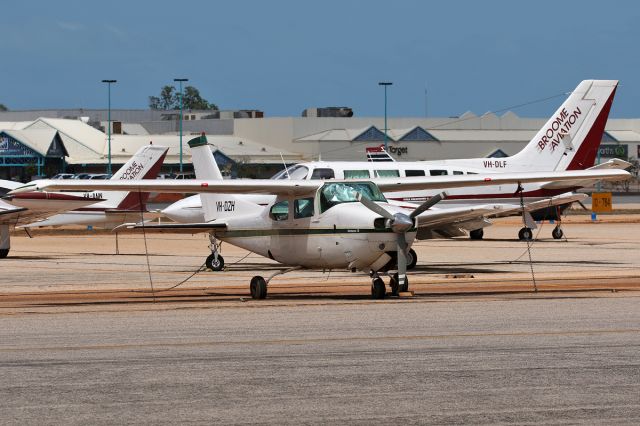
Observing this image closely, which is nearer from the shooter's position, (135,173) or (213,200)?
(213,200)

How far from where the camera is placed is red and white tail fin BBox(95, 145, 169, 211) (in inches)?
1416

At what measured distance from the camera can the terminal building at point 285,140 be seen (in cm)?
10750

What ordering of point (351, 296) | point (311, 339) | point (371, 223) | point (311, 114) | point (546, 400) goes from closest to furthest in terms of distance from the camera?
point (546, 400), point (311, 339), point (371, 223), point (351, 296), point (311, 114)

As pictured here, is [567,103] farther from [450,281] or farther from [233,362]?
[233,362]

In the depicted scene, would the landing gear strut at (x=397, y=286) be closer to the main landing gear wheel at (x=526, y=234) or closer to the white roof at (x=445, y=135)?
the main landing gear wheel at (x=526, y=234)

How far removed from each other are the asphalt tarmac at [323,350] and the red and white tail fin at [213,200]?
1.42 meters

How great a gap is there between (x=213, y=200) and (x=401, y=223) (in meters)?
6.18

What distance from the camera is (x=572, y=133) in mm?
35688

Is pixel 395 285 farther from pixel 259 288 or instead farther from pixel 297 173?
pixel 297 173

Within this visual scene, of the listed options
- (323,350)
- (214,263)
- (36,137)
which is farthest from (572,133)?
(36,137)

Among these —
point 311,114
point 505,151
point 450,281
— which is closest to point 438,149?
point 505,151

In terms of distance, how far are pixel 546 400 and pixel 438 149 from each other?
354ft

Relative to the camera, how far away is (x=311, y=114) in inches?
5025

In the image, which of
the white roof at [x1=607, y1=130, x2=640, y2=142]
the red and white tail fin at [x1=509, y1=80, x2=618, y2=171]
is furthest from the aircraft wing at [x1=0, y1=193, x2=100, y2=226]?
the white roof at [x1=607, y1=130, x2=640, y2=142]
